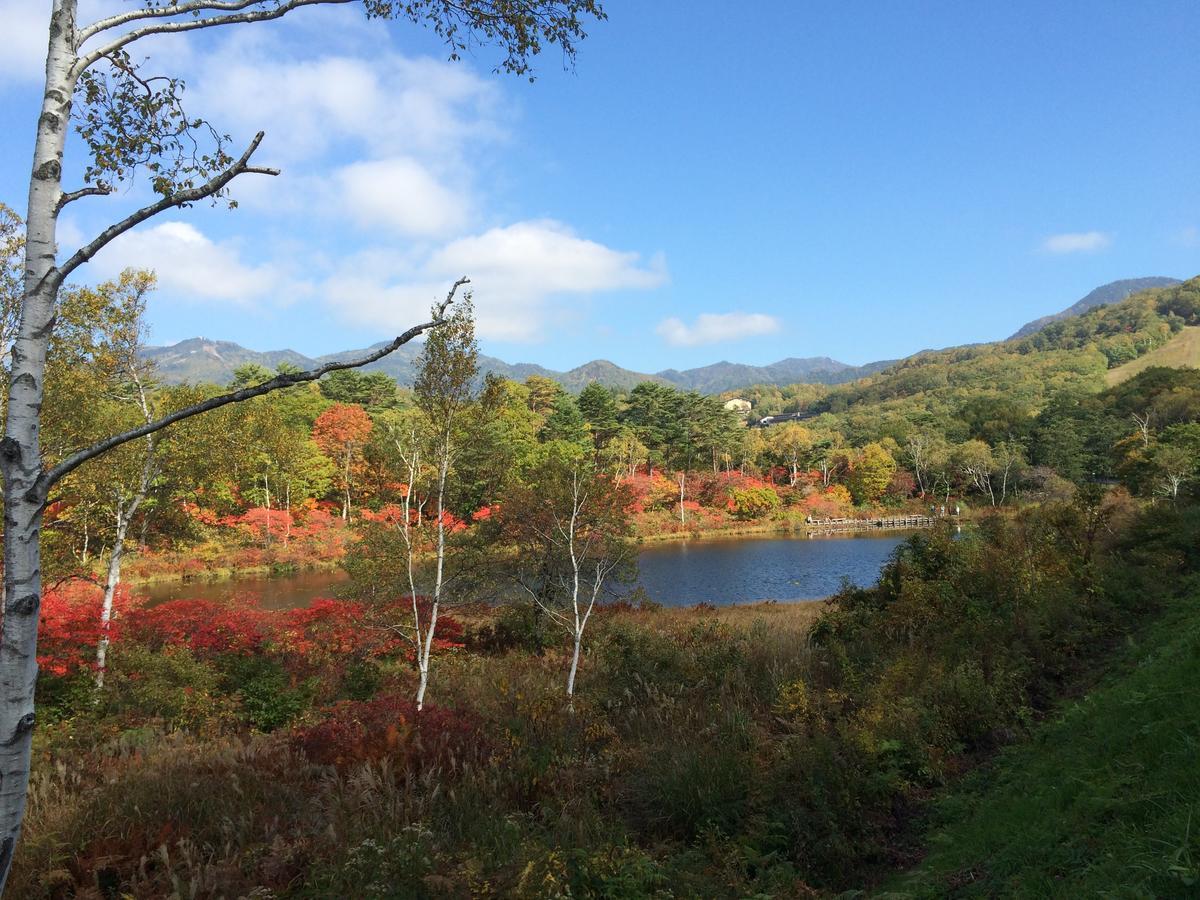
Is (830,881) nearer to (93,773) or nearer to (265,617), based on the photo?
(93,773)

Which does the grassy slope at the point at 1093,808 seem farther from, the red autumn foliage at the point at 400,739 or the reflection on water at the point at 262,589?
the reflection on water at the point at 262,589

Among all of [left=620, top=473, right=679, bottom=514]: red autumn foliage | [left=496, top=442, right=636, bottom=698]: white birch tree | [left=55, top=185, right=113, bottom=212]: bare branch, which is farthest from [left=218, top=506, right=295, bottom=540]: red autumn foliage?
[left=55, top=185, right=113, bottom=212]: bare branch

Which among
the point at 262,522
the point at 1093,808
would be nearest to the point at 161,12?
the point at 1093,808

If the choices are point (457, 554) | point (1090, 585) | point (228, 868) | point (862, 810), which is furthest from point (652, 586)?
point (228, 868)

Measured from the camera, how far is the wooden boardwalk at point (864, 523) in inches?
2183

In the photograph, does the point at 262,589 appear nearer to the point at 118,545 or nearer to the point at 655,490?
the point at 118,545

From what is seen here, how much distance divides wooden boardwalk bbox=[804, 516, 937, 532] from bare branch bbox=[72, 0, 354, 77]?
5686cm

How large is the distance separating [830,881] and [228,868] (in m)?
4.10

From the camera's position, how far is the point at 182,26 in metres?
2.82

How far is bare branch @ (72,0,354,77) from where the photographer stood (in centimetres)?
263

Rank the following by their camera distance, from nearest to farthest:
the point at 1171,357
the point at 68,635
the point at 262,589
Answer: the point at 68,635 → the point at 262,589 → the point at 1171,357

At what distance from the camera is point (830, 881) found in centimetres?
456

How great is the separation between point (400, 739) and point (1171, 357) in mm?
154744

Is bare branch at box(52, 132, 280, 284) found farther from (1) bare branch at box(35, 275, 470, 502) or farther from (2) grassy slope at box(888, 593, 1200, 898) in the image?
(2) grassy slope at box(888, 593, 1200, 898)
